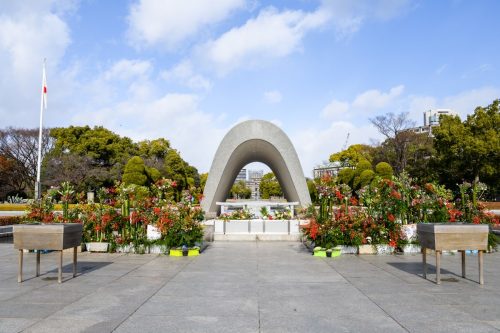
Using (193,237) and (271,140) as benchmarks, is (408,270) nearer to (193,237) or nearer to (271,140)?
(193,237)

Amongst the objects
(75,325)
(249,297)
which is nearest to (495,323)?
(249,297)

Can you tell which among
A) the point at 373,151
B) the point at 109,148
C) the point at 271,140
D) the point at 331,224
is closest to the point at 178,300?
the point at 331,224

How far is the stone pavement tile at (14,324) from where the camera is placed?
4324 millimetres

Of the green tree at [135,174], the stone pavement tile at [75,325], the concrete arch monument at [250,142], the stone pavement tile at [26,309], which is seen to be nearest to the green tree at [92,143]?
the green tree at [135,174]

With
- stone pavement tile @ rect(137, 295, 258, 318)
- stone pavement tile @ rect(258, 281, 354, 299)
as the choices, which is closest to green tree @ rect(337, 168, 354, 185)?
stone pavement tile @ rect(258, 281, 354, 299)

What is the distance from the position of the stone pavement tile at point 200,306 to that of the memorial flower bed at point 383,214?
15.4ft

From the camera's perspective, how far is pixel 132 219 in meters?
10.7

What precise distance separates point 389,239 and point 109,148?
38.1 meters

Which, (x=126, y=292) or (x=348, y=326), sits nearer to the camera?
(x=348, y=326)

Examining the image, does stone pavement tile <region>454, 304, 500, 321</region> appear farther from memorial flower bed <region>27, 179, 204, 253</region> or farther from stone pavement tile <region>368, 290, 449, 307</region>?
memorial flower bed <region>27, 179, 204, 253</region>

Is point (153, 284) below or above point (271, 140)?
below

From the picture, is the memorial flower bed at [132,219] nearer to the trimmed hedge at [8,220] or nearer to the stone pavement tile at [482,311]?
the stone pavement tile at [482,311]

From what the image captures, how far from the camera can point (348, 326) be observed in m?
4.46

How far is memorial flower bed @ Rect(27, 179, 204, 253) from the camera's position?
1027 centimetres
